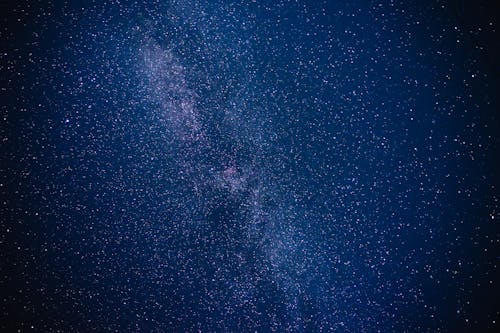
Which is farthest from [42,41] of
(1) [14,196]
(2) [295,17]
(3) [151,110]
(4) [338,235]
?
(4) [338,235]

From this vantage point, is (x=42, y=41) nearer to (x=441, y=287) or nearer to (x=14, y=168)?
(x=14, y=168)

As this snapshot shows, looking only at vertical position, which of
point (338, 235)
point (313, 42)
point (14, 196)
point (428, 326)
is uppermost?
point (313, 42)

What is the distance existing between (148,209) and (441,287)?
0.94m

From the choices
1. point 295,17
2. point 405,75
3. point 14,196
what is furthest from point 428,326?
point 14,196


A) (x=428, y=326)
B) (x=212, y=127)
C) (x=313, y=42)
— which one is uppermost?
(x=313, y=42)

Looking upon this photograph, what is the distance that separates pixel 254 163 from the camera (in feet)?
2.30

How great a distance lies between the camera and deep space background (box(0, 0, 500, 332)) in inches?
26.1

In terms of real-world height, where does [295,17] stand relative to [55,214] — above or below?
above

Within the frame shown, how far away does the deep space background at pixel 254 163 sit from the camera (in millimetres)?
662

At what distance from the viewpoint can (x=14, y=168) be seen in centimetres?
71

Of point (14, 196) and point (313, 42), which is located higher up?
point (313, 42)

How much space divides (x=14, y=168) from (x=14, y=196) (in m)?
0.09

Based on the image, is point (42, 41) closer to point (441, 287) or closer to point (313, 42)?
point (313, 42)

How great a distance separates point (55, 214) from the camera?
719 mm
